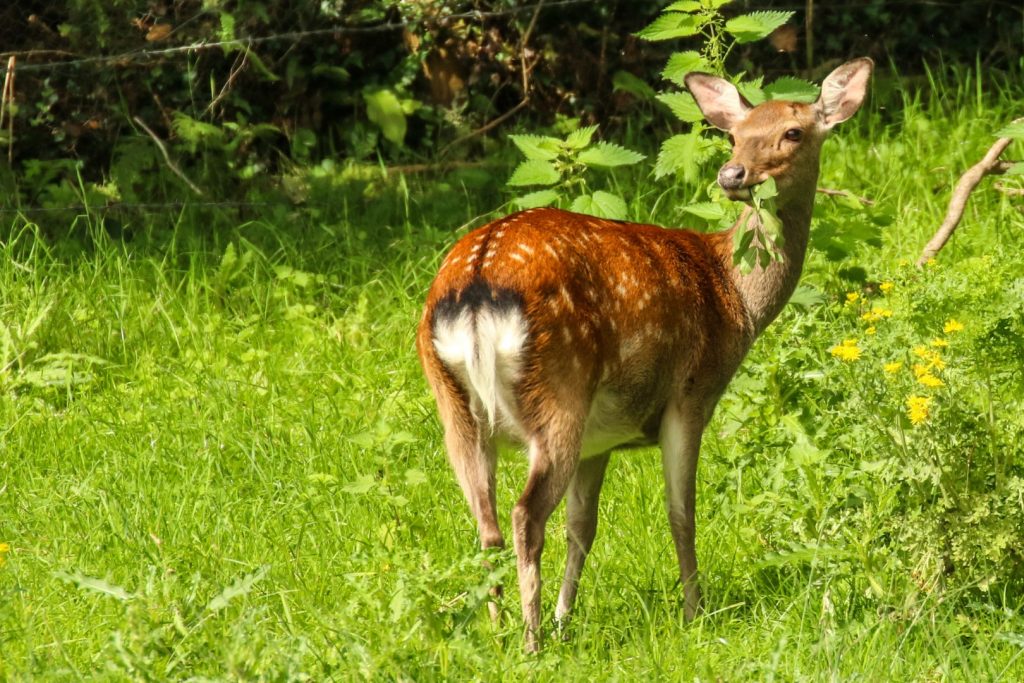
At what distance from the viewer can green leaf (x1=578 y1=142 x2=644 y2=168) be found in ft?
17.2

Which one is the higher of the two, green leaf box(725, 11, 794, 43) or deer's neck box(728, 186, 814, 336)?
green leaf box(725, 11, 794, 43)

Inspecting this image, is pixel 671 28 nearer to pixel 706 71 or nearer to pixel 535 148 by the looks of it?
pixel 706 71

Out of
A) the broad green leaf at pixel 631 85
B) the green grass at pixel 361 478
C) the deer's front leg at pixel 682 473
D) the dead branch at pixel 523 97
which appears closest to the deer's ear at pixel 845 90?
the green grass at pixel 361 478

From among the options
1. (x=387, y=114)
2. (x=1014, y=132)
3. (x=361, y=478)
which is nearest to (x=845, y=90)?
(x=1014, y=132)

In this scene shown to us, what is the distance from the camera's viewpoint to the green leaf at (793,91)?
532 cm

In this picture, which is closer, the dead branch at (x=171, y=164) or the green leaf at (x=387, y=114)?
the dead branch at (x=171, y=164)

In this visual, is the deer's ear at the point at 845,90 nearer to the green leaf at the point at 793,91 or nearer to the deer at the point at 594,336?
the deer at the point at 594,336

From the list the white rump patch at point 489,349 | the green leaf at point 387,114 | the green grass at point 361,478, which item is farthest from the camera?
the green leaf at point 387,114

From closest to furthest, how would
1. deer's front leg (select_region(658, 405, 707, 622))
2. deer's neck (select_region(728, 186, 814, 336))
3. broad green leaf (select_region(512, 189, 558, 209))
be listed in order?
deer's front leg (select_region(658, 405, 707, 622)) → deer's neck (select_region(728, 186, 814, 336)) → broad green leaf (select_region(512, 189, 558, 209))

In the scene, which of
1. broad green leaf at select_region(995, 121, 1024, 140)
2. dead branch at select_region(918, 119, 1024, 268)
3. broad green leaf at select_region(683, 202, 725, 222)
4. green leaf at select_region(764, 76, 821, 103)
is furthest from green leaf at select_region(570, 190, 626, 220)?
dead branch at select_region(918, 119, 1024, 268)

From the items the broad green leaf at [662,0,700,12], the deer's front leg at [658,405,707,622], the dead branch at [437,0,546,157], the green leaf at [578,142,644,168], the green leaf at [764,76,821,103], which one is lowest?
the dead branch at [437,0,546,157]

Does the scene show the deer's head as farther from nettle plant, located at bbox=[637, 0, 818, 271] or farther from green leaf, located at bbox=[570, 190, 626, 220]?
green leaf, located at bbox=[570, 190, 626, 220]

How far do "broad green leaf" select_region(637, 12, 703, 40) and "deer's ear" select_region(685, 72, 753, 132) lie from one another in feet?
0.62

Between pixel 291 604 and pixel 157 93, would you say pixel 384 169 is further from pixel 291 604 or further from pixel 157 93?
pixel 291 604
